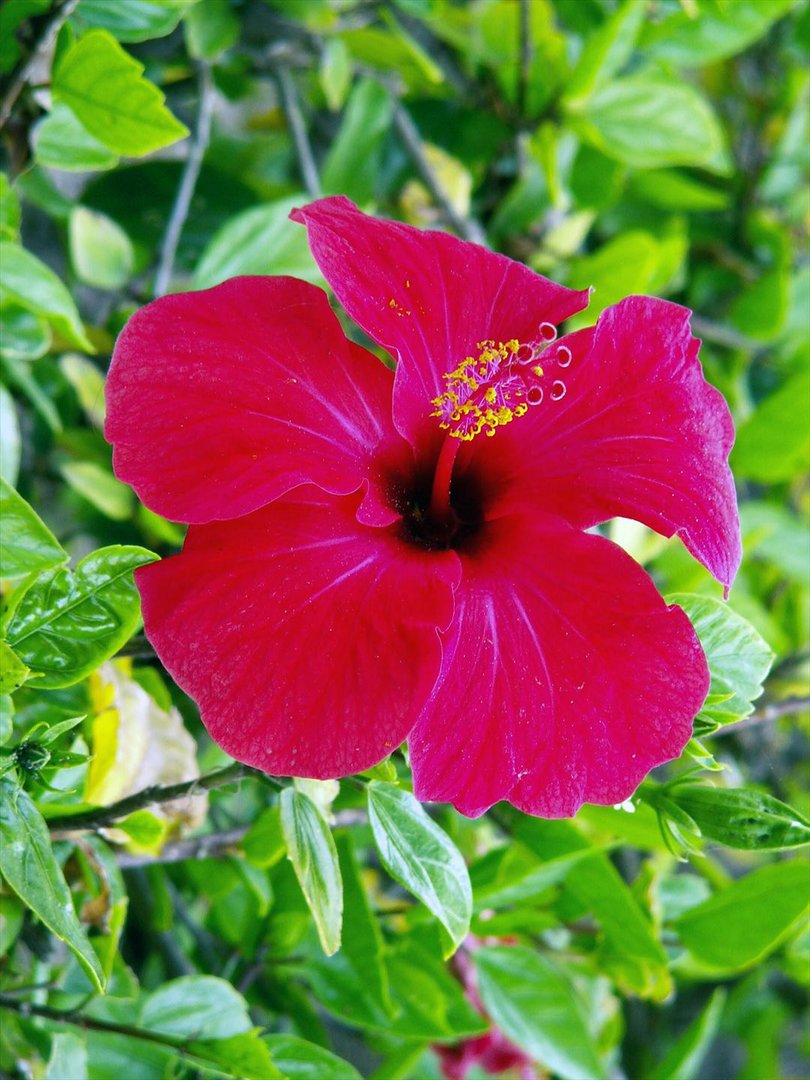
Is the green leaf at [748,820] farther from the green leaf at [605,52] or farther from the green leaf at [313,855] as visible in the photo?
the green leaf at [605,52]

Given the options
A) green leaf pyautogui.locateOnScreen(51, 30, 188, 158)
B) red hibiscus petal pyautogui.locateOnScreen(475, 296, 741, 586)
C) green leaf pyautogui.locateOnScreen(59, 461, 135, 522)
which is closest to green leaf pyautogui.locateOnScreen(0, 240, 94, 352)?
green leaf pyautogui.locateOnScreen(51, 30, 188, 158)

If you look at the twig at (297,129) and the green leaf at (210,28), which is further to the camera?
the twig at (297,129)

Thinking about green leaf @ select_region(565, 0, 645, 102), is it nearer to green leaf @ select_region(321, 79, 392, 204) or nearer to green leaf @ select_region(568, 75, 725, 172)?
green leaf @ select_region(568, 75, 725, 172)

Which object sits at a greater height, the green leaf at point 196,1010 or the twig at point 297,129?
the twig at point 297,129

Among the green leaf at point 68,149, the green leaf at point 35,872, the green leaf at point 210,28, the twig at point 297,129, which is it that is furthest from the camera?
the twig at point 297,129

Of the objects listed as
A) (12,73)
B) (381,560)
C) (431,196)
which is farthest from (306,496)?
(431,196)

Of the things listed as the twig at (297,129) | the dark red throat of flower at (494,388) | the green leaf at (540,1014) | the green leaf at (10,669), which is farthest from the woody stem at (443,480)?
the twig at (297,129)

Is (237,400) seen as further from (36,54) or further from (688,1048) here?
(688,1048)
